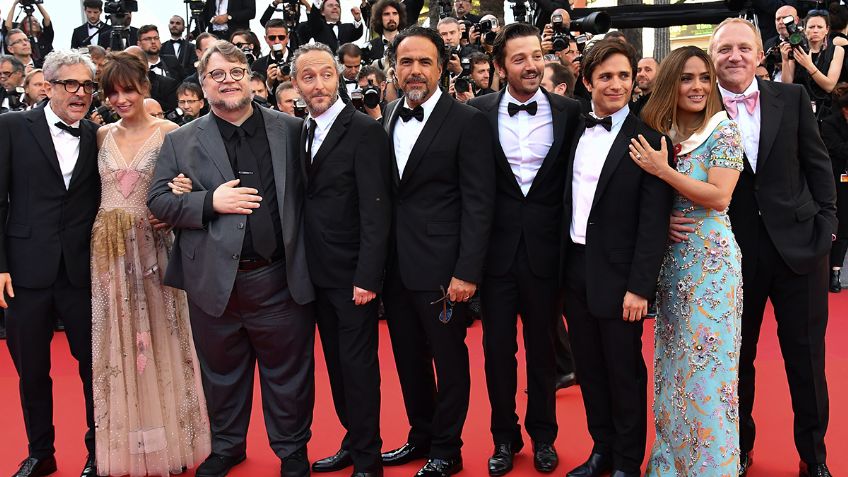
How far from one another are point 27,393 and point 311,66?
180cm

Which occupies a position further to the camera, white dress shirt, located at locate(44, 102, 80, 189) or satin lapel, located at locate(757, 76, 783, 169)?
white dress shirt, located at locate(44, 102, 80, 189)

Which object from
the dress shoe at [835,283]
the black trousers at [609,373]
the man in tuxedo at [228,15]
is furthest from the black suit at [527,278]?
the man in tuxedo at [228,15]

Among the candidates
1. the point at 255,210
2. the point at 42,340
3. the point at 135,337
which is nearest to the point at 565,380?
the point at 255,210

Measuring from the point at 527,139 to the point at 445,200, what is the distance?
41 centimetres

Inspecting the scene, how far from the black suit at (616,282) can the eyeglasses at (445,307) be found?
17.8 inches

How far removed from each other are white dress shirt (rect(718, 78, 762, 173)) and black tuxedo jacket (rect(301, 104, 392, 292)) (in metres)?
1.32

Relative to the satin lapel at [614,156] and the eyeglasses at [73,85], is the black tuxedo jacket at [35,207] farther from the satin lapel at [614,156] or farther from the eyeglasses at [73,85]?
the satin lapel at [614,156]

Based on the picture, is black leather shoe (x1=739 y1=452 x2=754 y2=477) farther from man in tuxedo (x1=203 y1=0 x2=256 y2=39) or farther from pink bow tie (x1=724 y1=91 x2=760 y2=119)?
man in tuxedo (x1=203 y1=0 x2=256 y2=39)

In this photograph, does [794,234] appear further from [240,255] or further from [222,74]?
[222,74]

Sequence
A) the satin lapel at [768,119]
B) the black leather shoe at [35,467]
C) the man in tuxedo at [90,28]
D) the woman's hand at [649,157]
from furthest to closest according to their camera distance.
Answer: the man in tuxedo at [90,28], the black leather shoe at [35,467], the satin lapel at [768,119], the woman's hand at [649,157]

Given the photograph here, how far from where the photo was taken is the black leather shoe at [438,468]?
3293 mm

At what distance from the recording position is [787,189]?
3.08m

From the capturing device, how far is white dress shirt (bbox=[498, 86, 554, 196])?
10.6ft

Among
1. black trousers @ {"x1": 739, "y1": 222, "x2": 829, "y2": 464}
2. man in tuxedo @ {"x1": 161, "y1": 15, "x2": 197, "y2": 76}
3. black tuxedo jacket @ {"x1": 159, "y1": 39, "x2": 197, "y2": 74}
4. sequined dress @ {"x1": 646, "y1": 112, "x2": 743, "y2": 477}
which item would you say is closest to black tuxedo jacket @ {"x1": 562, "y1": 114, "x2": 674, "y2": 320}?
sequined dress @ {"x1": 646, "y1": 112, "x2": 743, "y2": 477}
